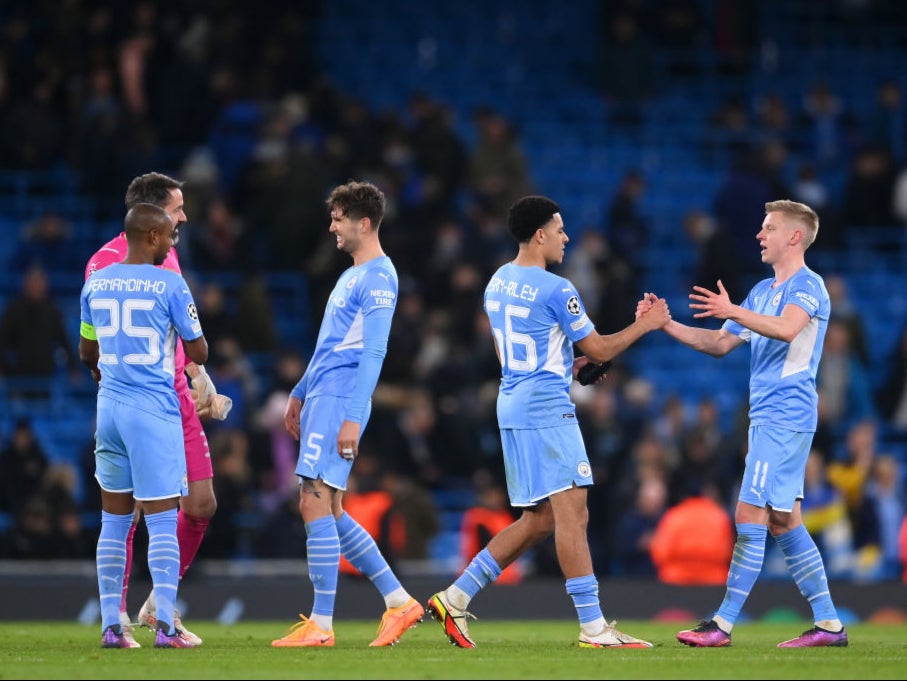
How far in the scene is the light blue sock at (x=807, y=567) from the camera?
10.2 metres

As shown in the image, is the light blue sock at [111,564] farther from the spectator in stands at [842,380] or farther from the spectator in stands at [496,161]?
the spectator in stands at [496,161]

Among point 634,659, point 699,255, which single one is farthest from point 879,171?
point 634,659

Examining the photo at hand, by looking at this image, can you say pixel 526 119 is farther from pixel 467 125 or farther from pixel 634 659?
pixel 634 659

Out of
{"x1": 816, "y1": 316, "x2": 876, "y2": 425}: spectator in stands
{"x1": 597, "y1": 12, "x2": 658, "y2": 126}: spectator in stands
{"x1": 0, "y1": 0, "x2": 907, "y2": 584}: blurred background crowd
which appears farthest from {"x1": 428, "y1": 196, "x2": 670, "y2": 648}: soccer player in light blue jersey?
{"x1": 597, "y1": 12, "x2": 658, "y2": 126}: spectator in stands

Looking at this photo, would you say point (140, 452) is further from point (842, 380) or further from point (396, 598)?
point (842, 380)

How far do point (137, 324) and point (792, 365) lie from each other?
12.8 feet

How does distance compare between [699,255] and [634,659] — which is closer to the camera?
[634,659]

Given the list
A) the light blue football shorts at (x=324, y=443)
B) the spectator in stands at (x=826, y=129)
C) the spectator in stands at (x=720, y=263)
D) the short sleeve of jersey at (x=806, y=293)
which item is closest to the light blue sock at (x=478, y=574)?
the light blue football shorts at (x=324, y=443)

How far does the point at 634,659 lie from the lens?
29.8 ft

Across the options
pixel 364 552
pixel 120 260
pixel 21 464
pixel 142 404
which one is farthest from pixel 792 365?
pixel 21 464

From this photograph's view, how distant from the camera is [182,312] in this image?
956 cm

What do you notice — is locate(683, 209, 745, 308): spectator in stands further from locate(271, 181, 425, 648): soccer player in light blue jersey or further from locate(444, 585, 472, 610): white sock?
locate(444, 585, 472, 610): white sock

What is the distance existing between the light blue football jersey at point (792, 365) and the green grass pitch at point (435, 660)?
1.39m

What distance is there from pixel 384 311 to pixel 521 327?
817 millimetres
